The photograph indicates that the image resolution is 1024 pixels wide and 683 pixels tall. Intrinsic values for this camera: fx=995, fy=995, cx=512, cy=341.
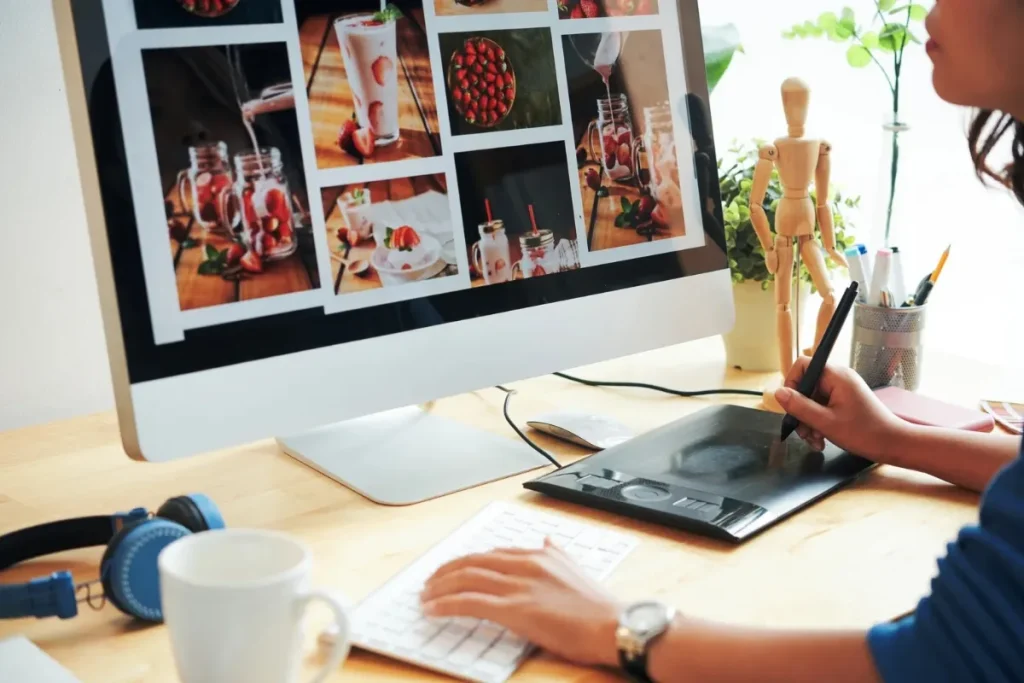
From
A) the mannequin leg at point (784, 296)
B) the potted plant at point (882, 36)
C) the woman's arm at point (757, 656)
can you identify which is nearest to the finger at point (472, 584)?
the woman's arm at point (757, 656)

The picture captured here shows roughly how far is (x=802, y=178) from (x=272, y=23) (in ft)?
1.92

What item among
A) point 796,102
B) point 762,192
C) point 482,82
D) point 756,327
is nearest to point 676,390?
point 756,327

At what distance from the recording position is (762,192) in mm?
1092

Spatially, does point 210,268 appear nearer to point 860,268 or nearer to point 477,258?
point 477,258

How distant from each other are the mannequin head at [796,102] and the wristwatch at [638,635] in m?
0.63

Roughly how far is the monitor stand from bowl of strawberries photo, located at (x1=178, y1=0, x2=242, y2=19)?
1.35 feet

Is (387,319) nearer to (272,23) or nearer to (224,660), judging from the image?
(272,23)

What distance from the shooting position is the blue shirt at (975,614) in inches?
21.1

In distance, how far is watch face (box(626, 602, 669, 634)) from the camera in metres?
0.62

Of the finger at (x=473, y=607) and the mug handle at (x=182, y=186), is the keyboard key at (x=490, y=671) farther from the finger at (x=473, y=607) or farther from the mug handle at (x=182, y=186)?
the mug handle at (x=182, y=186)

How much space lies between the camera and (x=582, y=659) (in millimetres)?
625

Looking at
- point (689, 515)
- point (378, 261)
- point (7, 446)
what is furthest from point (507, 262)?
point (7, 446)

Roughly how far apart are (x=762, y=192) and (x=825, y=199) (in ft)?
0.22

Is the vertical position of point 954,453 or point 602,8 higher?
point 602,8
